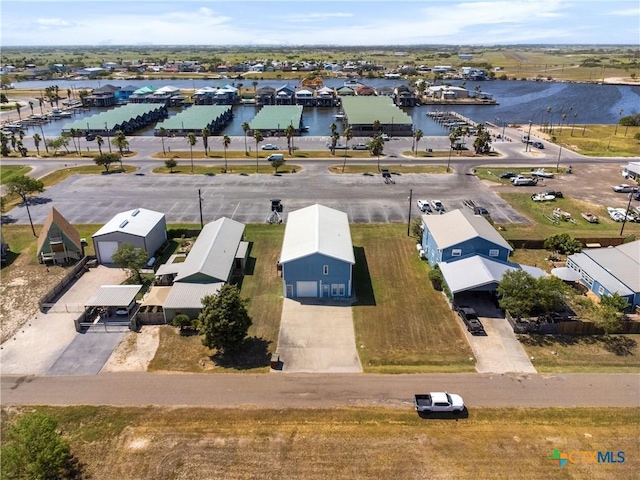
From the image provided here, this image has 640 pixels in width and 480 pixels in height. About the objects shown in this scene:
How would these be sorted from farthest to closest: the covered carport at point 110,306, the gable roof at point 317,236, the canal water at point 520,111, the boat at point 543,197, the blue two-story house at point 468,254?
the canal water at point 520,111
the boat at point 543,197
the gable roof at point 317,236
the blue two-story house at point 468,254
the covered carport at point 110,306

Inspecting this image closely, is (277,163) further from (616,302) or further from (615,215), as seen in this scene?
(616,302)

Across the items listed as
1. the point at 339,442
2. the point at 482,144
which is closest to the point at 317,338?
the point at 339,442

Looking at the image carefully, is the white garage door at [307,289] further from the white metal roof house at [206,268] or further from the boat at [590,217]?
the boat at [590,217]

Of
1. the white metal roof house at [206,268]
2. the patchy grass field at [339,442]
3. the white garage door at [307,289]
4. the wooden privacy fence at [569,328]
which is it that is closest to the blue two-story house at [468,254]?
the wooden privacy fence at [569,328]

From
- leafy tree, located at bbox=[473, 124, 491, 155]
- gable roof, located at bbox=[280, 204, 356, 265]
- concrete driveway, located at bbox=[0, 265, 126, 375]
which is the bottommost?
concrete driveway, located at bbox=[0, 265, 126, 375]

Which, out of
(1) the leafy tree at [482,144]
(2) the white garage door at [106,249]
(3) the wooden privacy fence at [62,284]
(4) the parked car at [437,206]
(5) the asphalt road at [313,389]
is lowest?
(5) the asphalt road at [313,389]

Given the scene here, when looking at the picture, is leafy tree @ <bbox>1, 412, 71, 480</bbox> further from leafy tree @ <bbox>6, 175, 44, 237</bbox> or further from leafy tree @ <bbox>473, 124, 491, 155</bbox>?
leafy tree @ <bbox>473, 124, 491, 155</bbox>

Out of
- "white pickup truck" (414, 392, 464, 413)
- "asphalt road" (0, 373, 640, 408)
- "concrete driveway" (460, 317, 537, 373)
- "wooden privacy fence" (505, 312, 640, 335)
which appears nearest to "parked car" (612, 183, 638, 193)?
"wooden privacy fence" (505, 312, 640, 335)
